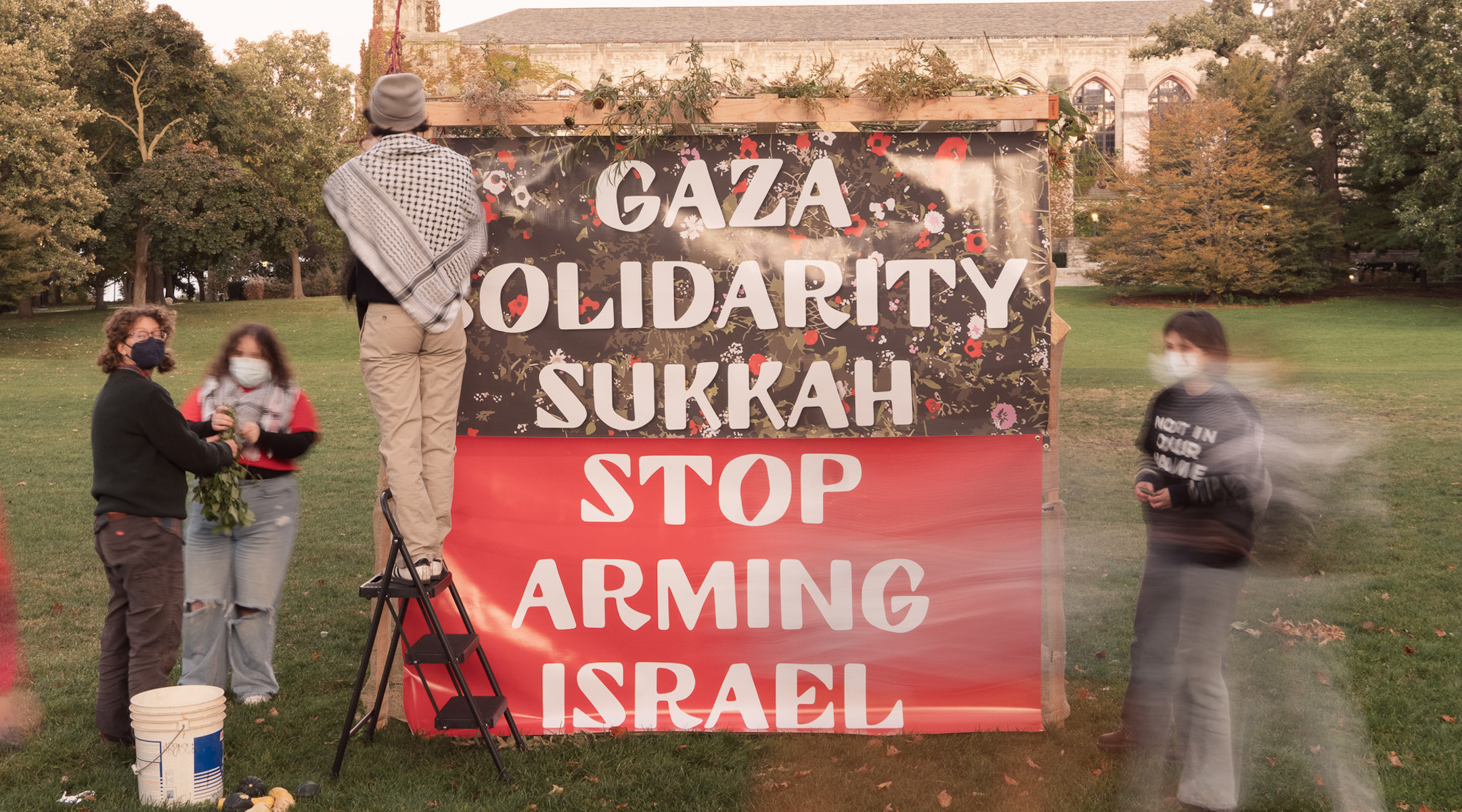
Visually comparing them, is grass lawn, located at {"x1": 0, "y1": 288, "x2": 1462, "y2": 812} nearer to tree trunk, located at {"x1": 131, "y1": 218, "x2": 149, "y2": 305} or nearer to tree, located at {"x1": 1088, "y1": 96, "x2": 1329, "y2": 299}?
tree, located at {"x1": 1088, "y1": 96, "x2": 1329, "y2": 299}

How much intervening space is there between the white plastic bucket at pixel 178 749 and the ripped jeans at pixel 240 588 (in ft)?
3.42

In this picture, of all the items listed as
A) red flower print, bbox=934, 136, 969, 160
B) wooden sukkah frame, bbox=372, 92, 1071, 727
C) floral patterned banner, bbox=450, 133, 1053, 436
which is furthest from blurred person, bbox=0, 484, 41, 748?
red flower print, bbox=934, 136, 969, 160

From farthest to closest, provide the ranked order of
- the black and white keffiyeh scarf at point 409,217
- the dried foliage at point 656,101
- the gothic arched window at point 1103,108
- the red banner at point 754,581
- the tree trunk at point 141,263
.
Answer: the gothic arched window at point 1103,108 → the tree trunk at point 141,263 → the red banner at point 754,581 → the dried foliage at point 656,101 → the black and white keffiyeh scarf at point 409,217

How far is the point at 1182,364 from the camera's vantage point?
4.19 meters

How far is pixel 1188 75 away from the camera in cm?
5278

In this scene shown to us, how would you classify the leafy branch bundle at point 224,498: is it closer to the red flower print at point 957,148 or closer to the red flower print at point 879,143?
the red flower print at point 879,143

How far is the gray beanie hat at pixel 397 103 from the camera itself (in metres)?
4.28

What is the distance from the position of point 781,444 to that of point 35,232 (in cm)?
3080

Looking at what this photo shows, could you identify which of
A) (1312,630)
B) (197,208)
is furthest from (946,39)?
(1312,630)

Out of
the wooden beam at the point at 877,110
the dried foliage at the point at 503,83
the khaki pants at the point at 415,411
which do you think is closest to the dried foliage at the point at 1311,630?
the wooden beam at the point at 877,110

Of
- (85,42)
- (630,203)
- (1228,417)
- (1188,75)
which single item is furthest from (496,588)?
(1188,75)

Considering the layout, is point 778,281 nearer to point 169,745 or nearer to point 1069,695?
point 1069,695

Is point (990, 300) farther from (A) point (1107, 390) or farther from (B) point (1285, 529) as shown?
(A) point (1107, 390)

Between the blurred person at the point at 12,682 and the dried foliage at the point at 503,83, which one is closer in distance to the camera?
the dried foliage at the point at 503,83
